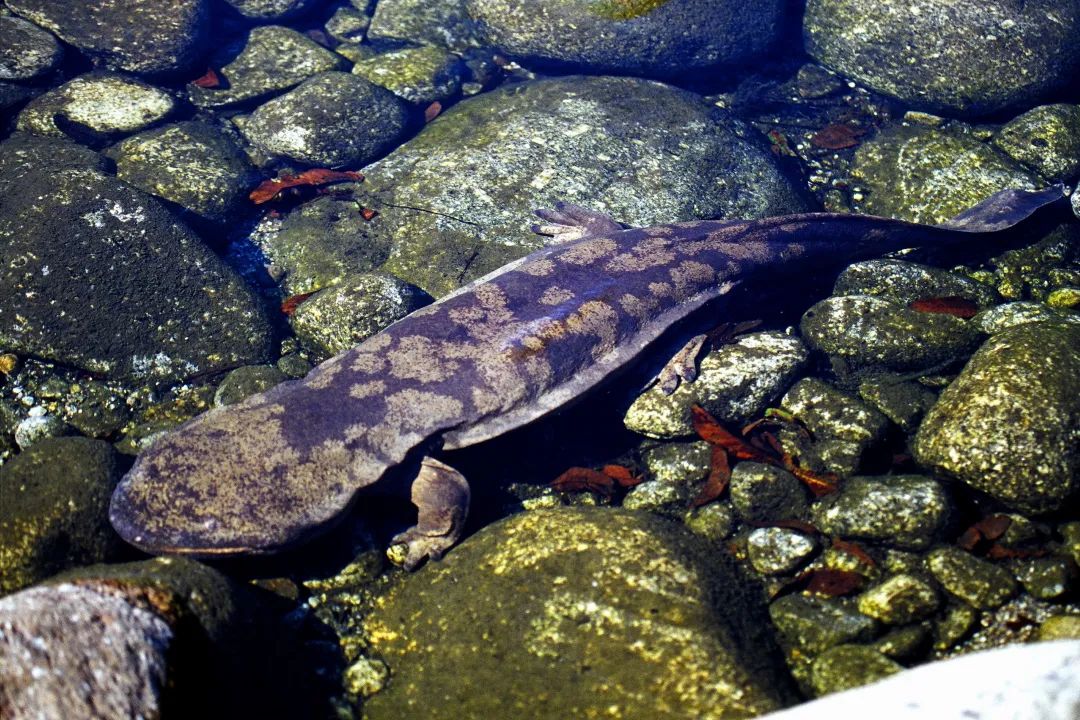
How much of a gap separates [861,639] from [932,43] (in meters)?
7.48

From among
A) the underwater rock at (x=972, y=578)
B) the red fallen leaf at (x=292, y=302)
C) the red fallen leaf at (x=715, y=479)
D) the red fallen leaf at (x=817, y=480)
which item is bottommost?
the red fallen leaf at (x=715, y=479)

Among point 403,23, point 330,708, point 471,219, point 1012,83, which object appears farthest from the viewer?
point 403,23

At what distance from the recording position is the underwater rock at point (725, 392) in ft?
17.9

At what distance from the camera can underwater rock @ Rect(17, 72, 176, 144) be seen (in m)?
6.98

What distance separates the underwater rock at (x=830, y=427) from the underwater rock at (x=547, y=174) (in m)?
2.22

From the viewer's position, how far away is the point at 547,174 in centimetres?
694

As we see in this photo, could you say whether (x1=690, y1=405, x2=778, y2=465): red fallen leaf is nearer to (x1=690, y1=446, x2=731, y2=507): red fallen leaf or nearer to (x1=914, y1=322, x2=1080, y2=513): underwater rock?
Answer: (x1=690, y1=446, x2=731, y2=507): red fallen leaf

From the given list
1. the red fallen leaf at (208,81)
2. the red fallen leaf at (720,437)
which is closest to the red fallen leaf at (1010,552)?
the red fallen leaf at (720,437)

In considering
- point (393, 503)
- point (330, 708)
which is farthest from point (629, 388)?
point (330, 708)

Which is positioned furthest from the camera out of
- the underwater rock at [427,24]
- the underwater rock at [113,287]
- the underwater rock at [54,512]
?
the underwater rock at [427,24]

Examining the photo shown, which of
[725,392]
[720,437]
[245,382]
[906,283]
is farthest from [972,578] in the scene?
[245,382]

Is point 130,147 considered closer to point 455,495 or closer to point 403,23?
point 403,23

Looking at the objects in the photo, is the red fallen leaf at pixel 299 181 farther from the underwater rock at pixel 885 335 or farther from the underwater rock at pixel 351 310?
the underwater rock at pixel 885 335

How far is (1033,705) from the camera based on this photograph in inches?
103
